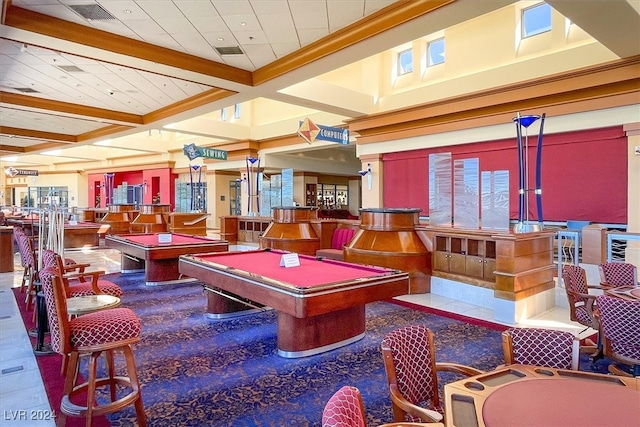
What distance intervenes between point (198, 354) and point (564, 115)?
25.8ft

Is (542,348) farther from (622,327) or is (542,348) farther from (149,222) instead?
(149,222)

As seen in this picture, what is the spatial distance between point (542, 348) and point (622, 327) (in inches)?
48.2

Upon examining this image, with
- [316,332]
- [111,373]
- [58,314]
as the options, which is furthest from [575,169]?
[58,314]

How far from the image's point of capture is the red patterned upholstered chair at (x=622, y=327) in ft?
9.11

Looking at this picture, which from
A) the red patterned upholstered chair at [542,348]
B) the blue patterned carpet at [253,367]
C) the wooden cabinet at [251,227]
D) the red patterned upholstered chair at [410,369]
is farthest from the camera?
the wooden cabinet at [251,227]

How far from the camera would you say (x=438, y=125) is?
31.9ft

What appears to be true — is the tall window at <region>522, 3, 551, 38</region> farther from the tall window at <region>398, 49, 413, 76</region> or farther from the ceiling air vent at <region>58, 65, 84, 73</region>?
the ceiling air vent at <region>58, 65, 84, 73</region>

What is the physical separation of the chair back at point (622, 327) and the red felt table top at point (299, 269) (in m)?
1.67

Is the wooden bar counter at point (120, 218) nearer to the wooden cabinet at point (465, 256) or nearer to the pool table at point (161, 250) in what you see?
the pool table at point (161, 250)

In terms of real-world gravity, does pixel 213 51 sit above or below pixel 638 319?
above

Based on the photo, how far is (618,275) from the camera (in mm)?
4359

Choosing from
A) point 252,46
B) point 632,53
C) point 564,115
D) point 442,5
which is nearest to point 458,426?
point 442,5

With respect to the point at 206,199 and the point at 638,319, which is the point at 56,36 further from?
the point at 206,199

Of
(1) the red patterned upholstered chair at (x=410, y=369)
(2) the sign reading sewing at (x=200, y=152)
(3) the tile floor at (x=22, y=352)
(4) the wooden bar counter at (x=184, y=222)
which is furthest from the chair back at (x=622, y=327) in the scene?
(4) the wooden bar counter at (x=184, y=222)
